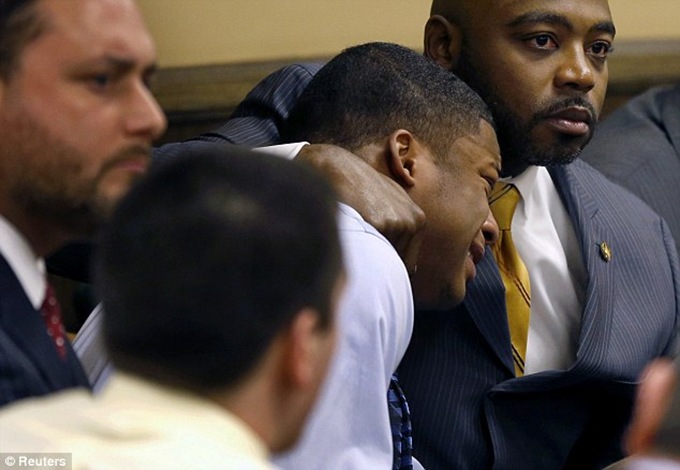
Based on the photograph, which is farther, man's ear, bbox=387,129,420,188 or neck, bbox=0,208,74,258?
man's ear, bbox=387,129,420,188

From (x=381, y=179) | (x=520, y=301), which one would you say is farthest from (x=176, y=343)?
(x=520, y=301)

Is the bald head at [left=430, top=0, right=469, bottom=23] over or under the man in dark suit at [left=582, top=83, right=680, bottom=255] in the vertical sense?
over

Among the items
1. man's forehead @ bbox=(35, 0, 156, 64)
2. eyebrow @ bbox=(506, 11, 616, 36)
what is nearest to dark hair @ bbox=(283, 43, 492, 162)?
eyebrow @ bbox=(506, 11, 616, 36)

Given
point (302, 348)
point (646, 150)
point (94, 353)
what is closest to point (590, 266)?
point (646, 150)

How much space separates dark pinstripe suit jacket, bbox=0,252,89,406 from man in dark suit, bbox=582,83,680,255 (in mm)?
1297

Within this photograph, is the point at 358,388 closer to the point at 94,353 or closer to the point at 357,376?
the point at 357,376

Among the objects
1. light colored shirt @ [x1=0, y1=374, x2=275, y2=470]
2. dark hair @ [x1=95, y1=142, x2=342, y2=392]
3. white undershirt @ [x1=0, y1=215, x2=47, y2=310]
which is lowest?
white undershirt @ [x1=0, y1=215, x2=47, y2=310]

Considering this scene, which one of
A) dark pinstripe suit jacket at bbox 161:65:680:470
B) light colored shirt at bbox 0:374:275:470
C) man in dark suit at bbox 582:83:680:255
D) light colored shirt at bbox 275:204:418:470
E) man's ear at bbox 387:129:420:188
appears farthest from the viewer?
man in dark suit at bbox 582:83:680:255

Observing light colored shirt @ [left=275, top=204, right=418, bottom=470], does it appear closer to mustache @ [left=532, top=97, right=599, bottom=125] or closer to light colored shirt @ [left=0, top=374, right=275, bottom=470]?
light colored shirt @ [left=0, top=374, right=275, bottom=470]

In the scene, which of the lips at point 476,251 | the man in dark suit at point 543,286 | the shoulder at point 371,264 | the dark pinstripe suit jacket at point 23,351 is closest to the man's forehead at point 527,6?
the man in dark suit at point 543,286

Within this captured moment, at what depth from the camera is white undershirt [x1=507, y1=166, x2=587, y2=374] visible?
1658mm

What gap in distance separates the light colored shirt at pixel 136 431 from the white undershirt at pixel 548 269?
35.1 inches

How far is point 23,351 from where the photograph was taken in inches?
38.0

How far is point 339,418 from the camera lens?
1.12 m
